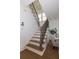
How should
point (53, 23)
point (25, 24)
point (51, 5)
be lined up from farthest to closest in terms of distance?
point (53, 23)
point (25, 24)
point (51, 5)

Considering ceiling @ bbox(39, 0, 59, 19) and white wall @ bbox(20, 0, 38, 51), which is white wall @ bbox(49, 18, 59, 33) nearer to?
ceiling @ bbox(39, 0, 59, 19)

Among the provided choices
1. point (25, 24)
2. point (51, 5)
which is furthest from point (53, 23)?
point (51, 5)

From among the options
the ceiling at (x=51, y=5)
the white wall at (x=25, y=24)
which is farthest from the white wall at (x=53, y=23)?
the white wall at (x=25, y=24)

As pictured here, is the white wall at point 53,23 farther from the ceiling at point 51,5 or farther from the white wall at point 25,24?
the white wall at point 25,24

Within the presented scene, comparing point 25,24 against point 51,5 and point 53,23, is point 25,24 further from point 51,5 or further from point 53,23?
point 51,5

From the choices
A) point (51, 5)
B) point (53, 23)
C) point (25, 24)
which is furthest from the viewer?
point (53, 23)

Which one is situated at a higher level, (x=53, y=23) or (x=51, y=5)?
(x=51, y=5)
